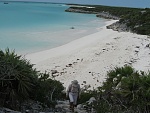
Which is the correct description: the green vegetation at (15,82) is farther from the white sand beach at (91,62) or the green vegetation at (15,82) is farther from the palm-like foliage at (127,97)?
the white sand beach at (91,62)

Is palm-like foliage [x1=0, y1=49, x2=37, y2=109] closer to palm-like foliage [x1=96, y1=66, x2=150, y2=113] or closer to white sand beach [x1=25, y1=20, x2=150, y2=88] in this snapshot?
palm-like foliage [x1=96, y1=66, x2=150, y2=113]

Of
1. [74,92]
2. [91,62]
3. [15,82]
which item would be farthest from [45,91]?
[91,62]

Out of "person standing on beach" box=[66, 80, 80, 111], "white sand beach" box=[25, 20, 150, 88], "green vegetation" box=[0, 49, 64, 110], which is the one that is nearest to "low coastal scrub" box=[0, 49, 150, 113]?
"green vegetation" box=[0, 49, 64, 110]

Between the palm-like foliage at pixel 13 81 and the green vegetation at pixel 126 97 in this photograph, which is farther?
the green vegetation at pixel 126 97

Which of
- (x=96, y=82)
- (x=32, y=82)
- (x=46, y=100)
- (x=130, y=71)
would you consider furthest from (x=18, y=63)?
(x=96, y=82)

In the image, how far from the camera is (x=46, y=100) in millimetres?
9492

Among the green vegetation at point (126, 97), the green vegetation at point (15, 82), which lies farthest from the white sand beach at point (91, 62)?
the green vegetation at point (15, 82)

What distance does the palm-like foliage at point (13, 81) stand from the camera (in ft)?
27.4

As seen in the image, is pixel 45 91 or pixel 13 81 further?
pixel 45 91

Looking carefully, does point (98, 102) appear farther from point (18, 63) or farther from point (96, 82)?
point (96, 82)

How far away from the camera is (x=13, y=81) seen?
8523 millimetres

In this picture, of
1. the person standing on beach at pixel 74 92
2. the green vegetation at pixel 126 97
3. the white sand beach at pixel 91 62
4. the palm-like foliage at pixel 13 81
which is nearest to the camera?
the palm-like foliage at pixel 13 81

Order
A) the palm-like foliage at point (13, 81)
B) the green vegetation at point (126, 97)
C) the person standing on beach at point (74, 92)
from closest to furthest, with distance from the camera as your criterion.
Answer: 1. the palm-like foliage at point (13, 81)
2. the green vegetation at point (126, 97)
3. the person standing on beach at point (74, 92)

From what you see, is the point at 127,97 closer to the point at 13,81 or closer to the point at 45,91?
the point at 45,91
